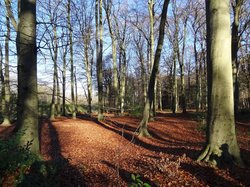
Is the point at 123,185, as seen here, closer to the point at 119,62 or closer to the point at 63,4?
the point at 63,4

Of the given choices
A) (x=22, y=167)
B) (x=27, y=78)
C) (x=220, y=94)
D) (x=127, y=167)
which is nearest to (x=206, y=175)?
(x=220, y=94)

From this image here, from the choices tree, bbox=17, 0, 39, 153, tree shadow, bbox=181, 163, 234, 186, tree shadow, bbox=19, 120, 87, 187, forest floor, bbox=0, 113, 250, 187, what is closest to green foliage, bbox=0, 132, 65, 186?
tree shadow, bbox=19, 120, 87, 187

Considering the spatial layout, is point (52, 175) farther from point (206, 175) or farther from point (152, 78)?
point (152, 78)

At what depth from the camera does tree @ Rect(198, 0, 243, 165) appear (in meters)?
5.98

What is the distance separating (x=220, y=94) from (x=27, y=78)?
Answer: 15.3ft

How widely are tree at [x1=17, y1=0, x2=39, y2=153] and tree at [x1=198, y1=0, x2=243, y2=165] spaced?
14.0 ft

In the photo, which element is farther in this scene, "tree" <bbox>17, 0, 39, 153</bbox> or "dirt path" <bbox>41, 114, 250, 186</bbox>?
"tree" <bbox>17, 0, 39, 153</bbox>

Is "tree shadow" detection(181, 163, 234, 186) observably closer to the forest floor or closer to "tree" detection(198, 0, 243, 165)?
the forest floor

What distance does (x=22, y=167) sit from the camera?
187 inches

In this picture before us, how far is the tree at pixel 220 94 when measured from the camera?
19.6 ft

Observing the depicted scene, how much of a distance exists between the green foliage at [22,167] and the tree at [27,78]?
830 millimetres

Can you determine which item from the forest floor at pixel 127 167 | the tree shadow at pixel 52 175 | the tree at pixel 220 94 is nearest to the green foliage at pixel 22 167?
the tree shadow at pixel 52 175

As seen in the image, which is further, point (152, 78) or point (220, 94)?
point (152, 78)

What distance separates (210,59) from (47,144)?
760 cm
